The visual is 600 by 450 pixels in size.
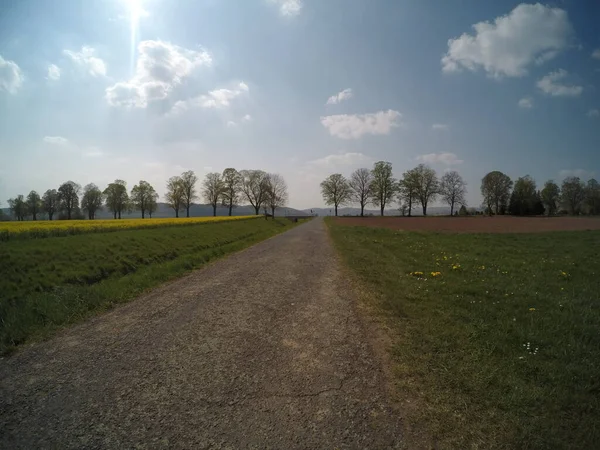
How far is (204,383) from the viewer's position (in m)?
3.92

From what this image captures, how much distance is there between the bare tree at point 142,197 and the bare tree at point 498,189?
115m

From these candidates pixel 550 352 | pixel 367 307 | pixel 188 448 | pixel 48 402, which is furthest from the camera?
pixel 367 307

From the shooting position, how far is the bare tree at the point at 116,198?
81438 mm

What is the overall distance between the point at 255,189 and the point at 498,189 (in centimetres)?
8248

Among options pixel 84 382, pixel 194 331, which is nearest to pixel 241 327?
pixel 194 331

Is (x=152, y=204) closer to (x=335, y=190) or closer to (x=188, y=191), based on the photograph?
(x=188, y=191)

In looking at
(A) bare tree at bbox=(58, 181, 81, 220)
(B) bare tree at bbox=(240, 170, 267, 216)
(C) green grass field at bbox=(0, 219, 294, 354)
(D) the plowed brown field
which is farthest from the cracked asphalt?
(A) bare tree at bbox=(58, 181, 81, 220)

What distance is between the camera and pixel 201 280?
1020 cm

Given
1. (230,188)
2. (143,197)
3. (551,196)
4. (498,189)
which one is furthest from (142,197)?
(551,196)

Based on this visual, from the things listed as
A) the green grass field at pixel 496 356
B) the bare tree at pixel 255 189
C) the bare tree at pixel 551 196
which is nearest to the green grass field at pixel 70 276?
the green grass field at pixel 496 356

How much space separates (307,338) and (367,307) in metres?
2.38

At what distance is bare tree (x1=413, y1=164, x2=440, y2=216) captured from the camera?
87.0 meters

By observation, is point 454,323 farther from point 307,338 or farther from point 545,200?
point 545,200

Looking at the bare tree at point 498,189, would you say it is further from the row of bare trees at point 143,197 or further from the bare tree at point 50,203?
the bare tree at point 50,203
